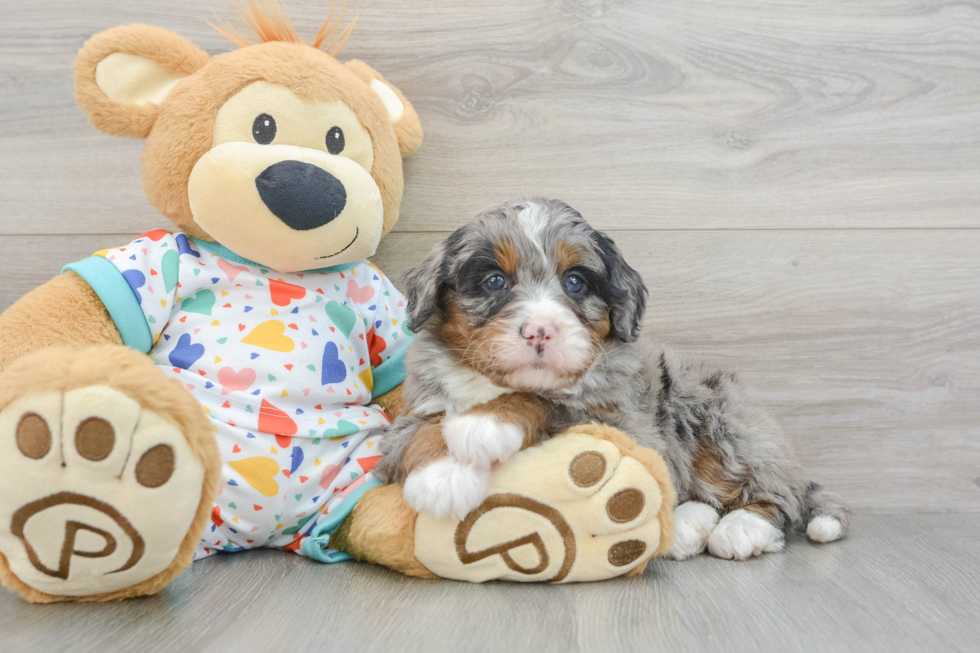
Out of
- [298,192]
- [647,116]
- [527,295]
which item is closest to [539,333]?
[527,295]

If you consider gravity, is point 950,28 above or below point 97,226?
above

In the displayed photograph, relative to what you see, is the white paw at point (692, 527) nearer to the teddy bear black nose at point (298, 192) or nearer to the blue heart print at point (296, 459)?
the blue heart print at point (296, 459)

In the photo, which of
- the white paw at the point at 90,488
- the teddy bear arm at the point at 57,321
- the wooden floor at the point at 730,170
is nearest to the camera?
the white paw at the point at 90,488

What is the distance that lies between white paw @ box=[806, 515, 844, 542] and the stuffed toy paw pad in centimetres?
66

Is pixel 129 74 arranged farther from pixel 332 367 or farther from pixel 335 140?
pixel 332 367

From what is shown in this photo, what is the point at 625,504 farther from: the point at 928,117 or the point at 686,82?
the point at 928,117

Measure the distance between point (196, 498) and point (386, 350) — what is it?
82cm

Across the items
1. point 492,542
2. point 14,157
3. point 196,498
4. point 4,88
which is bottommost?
point 492,542

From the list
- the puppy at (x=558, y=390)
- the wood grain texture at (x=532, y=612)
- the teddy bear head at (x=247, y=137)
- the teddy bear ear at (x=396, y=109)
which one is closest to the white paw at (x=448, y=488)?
the puppy at (x=558, y=390)

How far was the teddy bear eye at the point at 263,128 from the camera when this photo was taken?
1.73 meters

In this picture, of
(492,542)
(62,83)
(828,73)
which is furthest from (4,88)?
(828,73)

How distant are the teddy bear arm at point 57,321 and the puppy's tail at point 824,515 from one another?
75.4 inches

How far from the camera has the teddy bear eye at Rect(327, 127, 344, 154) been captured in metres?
1.80

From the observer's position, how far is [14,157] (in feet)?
7.56
